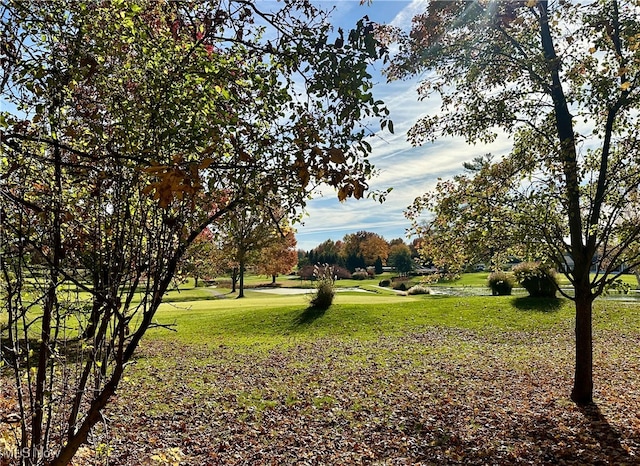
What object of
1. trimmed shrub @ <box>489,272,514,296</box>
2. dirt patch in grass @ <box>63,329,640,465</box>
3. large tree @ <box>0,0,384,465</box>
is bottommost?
dirt patch in grass @ <box>63,329,640,465</box>

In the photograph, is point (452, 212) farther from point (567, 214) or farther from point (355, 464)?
point (355, 464)

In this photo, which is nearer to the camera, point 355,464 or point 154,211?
point 154,211

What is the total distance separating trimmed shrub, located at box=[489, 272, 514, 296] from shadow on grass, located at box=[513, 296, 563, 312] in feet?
10.2

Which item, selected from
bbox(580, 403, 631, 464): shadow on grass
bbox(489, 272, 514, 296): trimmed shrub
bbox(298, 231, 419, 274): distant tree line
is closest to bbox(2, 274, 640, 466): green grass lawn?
bbox(580, 403, 631, 464): shadow on grass

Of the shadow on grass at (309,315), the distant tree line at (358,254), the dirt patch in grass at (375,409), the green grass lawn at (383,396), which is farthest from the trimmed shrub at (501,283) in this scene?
the distant tree line at (358,254)

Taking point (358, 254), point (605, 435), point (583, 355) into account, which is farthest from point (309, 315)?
point (358, 254)

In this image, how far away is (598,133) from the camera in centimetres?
688

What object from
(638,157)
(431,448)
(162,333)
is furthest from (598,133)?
(162,333)

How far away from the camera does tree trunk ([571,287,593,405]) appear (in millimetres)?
6906

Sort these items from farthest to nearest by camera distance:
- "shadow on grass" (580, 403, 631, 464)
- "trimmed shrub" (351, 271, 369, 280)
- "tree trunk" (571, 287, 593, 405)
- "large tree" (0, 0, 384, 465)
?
"trimmed shrub" (351, 271, 369, 280) < "tree trunk" (571, 287, 593, 405) < "shadow on grass" (580, 403, 631, 464) < "large tree" (0, 0, 384, 465)

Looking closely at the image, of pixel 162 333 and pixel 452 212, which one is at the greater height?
pixel 452 212

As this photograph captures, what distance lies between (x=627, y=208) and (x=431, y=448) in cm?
510

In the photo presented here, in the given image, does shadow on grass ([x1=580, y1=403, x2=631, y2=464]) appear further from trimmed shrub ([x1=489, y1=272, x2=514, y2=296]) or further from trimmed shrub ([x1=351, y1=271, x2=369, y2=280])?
trimmed shrub ([x1=351, y1=271, x2=369, y2=280])

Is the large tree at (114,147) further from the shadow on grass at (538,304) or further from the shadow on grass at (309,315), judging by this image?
the shadow on grass at (538,304)
